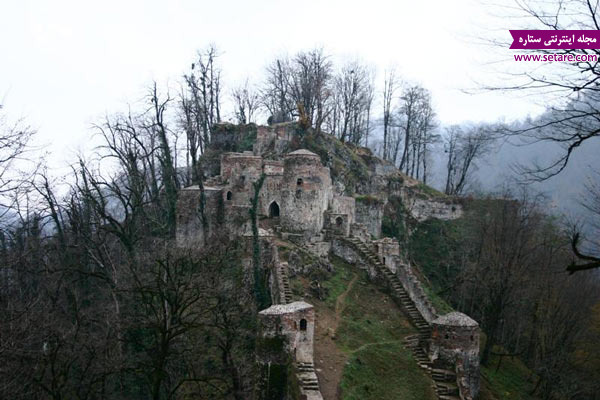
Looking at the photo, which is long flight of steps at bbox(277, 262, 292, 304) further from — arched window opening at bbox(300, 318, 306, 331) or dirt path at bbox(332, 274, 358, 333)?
arched window opening at bbox(300, 318, 306, 331)

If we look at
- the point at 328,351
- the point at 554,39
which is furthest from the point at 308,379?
the point at 554,39

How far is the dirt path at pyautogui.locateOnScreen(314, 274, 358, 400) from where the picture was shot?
51.5 feet

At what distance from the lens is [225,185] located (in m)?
28.5

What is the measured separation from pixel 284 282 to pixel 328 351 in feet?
14.3

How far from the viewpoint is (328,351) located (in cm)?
1780

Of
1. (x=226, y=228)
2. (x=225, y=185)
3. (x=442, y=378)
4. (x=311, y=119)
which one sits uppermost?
(x=311, y=119)

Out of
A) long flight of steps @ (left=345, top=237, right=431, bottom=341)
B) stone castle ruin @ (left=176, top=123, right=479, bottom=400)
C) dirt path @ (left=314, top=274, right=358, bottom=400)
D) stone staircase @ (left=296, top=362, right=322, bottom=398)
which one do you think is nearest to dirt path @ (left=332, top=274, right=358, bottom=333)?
dirt path @ (left=314, top=274, right=358, bottom=400)

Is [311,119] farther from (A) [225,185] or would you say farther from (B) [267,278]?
(B) [267,278]

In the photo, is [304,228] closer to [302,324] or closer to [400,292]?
[400,292]

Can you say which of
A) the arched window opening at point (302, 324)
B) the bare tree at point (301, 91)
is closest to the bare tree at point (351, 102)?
the bare tree at point (301, 91)

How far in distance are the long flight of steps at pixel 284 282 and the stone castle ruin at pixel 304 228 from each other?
0.05 m

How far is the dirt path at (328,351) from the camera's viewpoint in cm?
1569

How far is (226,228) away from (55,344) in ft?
42.2

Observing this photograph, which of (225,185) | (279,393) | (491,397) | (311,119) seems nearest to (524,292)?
(491,397)
